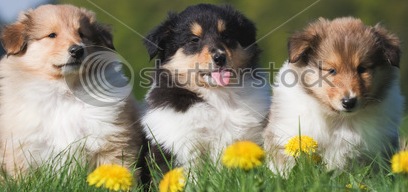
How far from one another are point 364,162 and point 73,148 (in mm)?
2290

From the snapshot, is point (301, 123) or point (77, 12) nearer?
point (301, 123)

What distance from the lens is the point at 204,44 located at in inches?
214

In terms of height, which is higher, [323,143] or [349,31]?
[349,31]

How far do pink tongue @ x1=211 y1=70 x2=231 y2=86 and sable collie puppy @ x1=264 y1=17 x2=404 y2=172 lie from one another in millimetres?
454

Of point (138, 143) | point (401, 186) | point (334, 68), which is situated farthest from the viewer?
point (138, 143)

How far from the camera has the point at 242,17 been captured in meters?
5.74

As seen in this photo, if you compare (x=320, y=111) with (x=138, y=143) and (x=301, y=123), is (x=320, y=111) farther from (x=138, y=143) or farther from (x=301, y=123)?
(x=138, y=143)

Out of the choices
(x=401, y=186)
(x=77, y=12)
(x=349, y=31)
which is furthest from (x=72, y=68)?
(x=401, y=186)

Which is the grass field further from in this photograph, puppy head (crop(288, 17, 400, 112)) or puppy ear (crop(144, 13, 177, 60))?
puppy ear (crop(144, 13, 177, 60))

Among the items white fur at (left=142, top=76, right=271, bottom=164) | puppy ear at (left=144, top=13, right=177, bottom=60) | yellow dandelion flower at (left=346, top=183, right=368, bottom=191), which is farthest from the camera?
puppy ear at (left=144, top=13, right=177, bottom=60)

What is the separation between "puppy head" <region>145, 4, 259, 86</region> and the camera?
17.7ft

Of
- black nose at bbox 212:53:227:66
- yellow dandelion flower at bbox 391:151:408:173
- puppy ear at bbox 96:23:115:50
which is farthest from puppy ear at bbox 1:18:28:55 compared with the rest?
yellow dandelion flower at bbox 391:151:408:173

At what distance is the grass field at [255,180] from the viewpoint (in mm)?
3877

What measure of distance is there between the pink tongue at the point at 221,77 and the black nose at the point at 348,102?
102 centimetres
